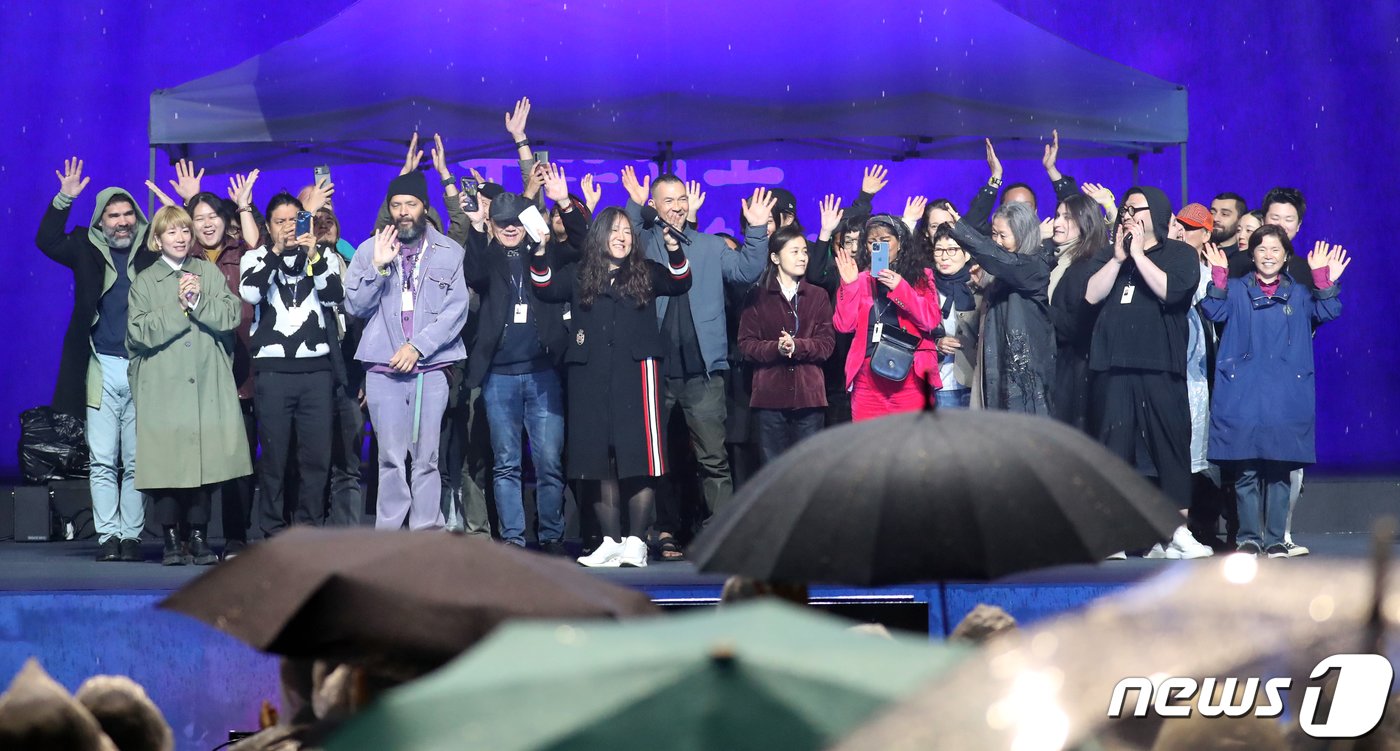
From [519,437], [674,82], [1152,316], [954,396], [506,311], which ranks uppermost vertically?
[674,82]

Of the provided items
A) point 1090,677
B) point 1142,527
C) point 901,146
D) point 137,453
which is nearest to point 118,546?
point 137,453

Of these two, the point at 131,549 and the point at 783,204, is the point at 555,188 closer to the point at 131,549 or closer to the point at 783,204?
the point at 783,204

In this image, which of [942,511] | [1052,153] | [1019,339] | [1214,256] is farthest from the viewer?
[1052,153]

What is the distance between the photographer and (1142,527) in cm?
383

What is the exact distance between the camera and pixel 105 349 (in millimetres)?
9547

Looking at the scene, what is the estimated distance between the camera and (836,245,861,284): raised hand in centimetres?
933

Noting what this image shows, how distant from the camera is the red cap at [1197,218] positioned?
9875mm

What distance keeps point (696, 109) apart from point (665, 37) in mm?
547

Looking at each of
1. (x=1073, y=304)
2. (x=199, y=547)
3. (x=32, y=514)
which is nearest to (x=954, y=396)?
(x=1073, y=304)

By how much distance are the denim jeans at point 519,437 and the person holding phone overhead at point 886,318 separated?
1517 mm

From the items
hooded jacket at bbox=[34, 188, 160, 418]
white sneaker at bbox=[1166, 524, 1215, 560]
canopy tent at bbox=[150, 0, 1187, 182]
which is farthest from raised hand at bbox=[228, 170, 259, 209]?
white sneaker at bbox=[1166, 524, 1215, 560]

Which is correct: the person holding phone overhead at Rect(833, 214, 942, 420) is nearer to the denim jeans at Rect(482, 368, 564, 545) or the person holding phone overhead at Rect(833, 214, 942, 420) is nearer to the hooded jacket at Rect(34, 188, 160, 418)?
the denim jeans at Rect(482, 368, 564, 545)

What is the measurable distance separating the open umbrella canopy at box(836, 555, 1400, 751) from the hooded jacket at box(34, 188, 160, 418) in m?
8.40

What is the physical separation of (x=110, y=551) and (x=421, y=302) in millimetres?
2091
